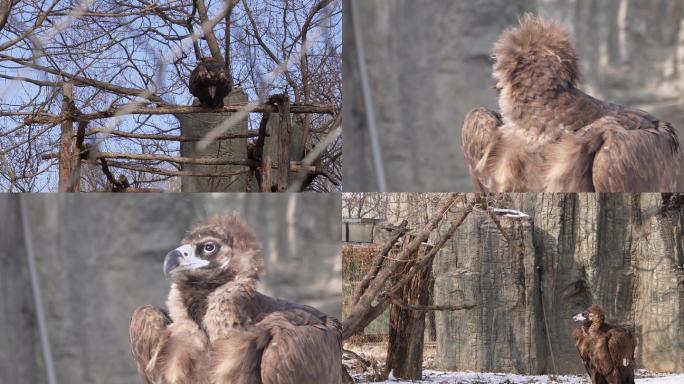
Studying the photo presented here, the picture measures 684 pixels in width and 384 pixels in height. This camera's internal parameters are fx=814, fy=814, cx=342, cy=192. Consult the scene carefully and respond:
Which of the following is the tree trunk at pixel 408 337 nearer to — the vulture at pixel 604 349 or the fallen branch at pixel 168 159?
the vulture at pixel 604 349

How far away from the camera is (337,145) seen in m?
2.79

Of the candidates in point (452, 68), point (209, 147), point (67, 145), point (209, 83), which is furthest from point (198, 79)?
point (452, 68)

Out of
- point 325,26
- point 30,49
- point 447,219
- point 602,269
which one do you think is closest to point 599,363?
point 602,269

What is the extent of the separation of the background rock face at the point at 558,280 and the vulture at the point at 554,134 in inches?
1.2

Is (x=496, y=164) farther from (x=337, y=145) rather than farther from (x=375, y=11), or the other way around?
(x=337, y=145)

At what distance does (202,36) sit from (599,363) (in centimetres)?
193

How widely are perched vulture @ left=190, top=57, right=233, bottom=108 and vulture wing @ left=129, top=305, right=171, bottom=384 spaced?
1069 millimetres

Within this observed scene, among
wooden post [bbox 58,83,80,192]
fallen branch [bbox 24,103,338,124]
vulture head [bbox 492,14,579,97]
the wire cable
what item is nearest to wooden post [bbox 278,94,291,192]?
fallen branch [bbox 24,103,338,124]

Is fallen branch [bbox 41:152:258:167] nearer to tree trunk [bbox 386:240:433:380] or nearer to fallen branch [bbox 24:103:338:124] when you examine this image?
fallen branch [bbox 24:103:338:124]

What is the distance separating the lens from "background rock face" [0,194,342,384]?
1.06 metres

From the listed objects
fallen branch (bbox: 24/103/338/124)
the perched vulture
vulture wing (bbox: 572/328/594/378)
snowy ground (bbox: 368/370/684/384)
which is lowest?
snowy ground (bbox: 368/370/684/384)

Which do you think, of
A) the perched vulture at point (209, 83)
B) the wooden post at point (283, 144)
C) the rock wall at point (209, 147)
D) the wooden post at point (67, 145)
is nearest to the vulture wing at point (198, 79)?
the perched vulture at point (209, 83)

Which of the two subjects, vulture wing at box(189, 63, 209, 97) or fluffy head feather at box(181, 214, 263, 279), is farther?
vulture wing at box(189, 63, 209, 97)

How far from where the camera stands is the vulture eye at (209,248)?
1.06 metres
